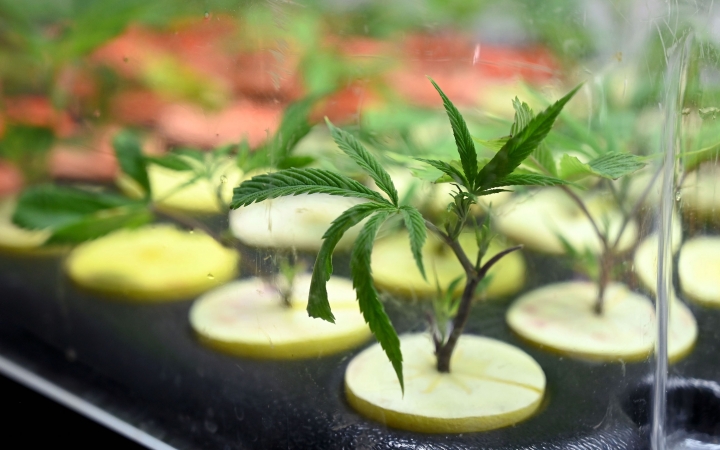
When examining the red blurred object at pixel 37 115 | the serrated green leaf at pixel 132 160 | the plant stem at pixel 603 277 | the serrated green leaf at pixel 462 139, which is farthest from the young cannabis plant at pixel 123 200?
the plant stem at pixel 603 277

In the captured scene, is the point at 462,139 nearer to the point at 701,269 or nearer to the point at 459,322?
the point at 459,322

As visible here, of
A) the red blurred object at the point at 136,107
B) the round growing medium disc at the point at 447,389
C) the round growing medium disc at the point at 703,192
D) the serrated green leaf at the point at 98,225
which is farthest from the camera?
the red blurred object at the point at 136,107

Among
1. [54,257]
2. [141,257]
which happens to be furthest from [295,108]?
[54,257]

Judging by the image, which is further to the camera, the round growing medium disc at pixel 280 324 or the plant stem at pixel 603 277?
the plant stem at pixel 603 277

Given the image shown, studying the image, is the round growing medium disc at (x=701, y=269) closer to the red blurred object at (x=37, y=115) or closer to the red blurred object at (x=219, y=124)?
the red blurred object at (x=219, y=124)

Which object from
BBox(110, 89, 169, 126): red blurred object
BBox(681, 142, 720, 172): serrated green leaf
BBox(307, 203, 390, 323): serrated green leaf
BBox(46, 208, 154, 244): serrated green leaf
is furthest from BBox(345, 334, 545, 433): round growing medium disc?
BBox(110, 89, 169, 126): red blurred object

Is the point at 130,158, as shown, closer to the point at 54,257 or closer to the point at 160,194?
the point at 160,194
